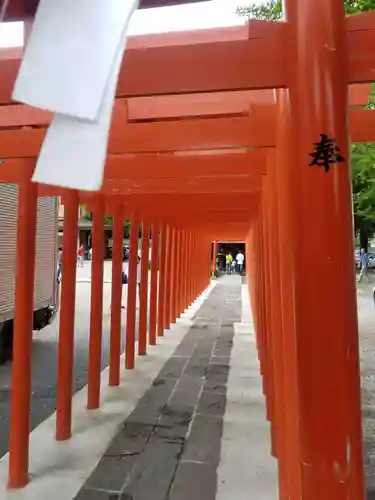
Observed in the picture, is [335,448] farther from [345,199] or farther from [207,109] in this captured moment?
[207,109]

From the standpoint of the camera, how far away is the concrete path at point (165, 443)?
10.7 ft

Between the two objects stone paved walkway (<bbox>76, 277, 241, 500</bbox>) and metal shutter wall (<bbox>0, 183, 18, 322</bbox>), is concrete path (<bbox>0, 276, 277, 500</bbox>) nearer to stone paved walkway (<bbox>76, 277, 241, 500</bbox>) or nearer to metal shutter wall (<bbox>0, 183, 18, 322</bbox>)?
stone paved walkway (<bbox>76, 277, 241, 500</bbox>)

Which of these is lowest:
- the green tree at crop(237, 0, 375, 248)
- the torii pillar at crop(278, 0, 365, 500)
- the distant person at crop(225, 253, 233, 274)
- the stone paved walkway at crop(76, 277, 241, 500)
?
the stone paved walkway at crop(76, 277, 241, 500)

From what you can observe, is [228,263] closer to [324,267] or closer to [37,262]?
[37,262]

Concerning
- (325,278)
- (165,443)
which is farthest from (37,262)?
(325,278)

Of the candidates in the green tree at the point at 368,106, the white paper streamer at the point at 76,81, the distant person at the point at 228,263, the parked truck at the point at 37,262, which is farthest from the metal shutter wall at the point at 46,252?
the distant person at the point at 228,263

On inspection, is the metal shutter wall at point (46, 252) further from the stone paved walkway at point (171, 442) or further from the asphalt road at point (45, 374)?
the stone paved walkway at point (171, 442)

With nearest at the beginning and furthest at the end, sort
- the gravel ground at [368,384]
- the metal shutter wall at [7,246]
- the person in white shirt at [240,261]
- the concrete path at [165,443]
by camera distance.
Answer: the concrete path at [165,443] → the gravel ground at [368,384] → the metal shutter wall at [7,246] → the person in white shirt at [240,261]

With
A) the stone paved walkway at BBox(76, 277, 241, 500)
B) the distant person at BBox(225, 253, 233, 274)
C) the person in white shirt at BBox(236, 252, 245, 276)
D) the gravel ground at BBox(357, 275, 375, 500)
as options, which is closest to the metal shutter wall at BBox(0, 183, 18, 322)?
the stone paved walkway at BBox(76, 277, 241, 500)

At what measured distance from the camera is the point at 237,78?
1.84 meters

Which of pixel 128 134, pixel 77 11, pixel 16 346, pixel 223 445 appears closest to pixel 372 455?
pixel 223 445

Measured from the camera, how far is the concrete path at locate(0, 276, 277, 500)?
10.7 feet

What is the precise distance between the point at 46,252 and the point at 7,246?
56.1 inches

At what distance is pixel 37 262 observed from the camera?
792 centimetres
